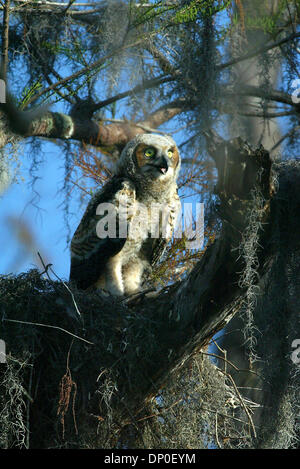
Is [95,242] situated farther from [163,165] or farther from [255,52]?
[255,52]

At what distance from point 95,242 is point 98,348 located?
105cm

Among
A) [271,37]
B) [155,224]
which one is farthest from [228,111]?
[155,224]

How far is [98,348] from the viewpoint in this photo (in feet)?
11.9

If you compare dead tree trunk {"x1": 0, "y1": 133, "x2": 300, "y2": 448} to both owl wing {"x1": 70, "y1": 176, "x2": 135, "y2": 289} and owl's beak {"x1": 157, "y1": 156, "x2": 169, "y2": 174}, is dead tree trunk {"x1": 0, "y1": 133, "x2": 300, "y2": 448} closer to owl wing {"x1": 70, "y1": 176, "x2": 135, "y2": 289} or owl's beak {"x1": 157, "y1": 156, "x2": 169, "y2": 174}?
owl wing {"x1": 70, "y1": 176, "x2": 135, "y2": 289}

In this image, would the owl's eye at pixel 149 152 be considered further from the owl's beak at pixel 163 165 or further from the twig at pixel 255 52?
the twig at pixel 255 52

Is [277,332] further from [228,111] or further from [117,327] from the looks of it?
[228,111]

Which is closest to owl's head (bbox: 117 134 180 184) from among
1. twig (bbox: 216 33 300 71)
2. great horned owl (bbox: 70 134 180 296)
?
great horned owl (bbox: 70 134 180 296)

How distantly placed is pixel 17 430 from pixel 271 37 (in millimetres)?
3444

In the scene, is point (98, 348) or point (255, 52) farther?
point (255, 52)

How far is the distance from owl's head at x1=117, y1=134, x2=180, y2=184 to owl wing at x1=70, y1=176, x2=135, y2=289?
158 mm

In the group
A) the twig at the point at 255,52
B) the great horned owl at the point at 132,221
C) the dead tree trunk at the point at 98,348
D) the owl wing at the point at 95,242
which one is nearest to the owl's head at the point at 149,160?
the great horned owl at the point at 132,221

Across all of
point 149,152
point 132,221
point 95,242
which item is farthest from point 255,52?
point 95,242
